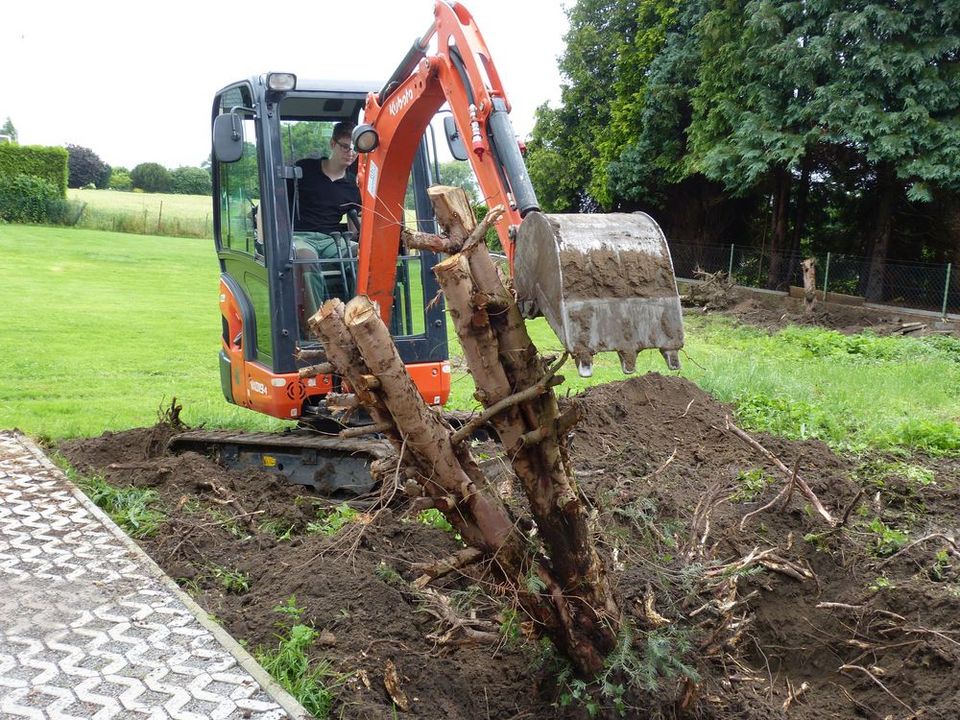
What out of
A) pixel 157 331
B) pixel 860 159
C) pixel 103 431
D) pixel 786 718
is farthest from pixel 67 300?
pixel 786 718

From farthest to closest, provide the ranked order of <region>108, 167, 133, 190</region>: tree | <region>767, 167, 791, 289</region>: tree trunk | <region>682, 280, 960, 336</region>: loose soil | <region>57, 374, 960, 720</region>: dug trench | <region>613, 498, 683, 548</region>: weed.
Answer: <region>108, 167, 133, 190</region>: tree, <region>767, 167, 791, 289</region>: tree trunk, <region>682, 280, 960, 336</region>: loose soil, <region>613, 498, 683, 548</region>: weed, <region>57, 374, 960, 720</region>: dug trench

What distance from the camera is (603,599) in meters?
4.25

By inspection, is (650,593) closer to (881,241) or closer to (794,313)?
(794,313)

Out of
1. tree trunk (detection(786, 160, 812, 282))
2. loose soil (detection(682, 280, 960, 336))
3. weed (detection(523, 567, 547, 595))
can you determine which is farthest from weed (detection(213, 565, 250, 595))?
tree trunk (detection(786, 160, 812, 282))

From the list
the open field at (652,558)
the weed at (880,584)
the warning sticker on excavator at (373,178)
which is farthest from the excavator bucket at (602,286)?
the warning sticker on excavator at (373,178)

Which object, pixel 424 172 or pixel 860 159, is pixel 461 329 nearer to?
pixel 424 172

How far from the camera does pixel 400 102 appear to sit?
234 inches

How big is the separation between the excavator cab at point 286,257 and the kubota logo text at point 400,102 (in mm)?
742

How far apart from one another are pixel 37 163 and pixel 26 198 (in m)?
1.43

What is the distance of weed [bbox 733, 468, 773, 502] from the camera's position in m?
6.46

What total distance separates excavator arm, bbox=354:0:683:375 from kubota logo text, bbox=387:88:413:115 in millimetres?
13

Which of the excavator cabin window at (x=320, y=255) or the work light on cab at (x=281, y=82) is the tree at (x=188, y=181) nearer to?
the excavator cabin window at (x=320, y=255)

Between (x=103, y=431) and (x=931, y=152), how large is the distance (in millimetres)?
15195

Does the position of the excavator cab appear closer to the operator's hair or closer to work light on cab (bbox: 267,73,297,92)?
work light on cab (bbox: 267,73,297,92)
